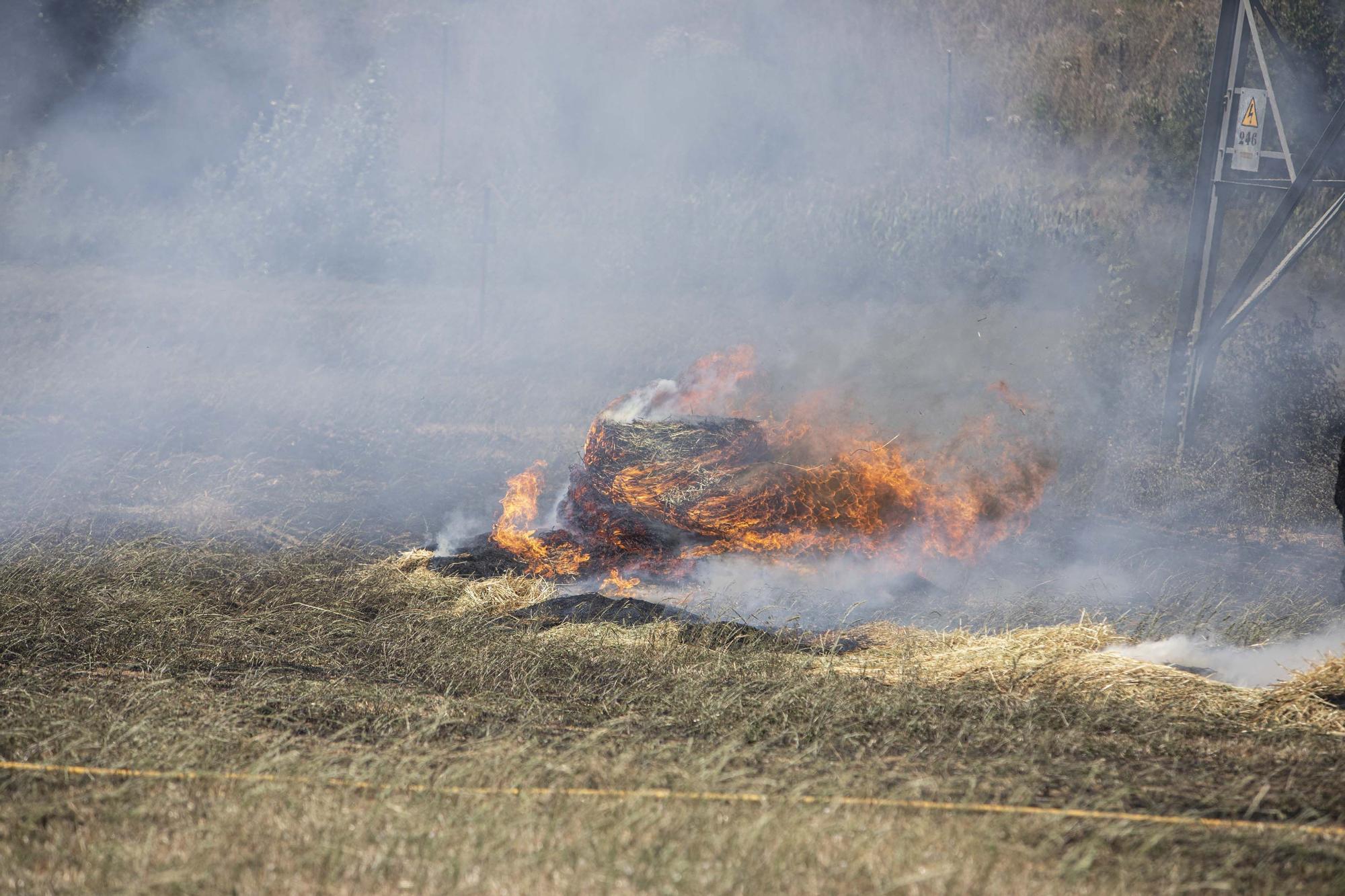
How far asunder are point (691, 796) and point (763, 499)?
3701 mm

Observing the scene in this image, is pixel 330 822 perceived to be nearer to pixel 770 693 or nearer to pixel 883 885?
pixel 883 885

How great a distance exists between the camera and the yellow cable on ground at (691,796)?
3.31 m

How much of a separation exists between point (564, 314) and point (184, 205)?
22.5 ft

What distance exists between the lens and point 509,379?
1357cm

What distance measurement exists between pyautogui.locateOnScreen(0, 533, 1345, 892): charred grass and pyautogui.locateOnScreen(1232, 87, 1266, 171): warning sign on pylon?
18.6 feet

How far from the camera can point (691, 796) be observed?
11.5 ft

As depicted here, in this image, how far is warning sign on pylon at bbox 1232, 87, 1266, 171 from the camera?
8320mm

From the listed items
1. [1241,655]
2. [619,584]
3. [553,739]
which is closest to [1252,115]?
[1241,655]

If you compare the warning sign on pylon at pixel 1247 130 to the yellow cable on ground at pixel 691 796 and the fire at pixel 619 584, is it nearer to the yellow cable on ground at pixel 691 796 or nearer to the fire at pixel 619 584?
the fire at pixel 619 584

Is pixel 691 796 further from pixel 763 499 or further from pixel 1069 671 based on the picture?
pixel 763 499

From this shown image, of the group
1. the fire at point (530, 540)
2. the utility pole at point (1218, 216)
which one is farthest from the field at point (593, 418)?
the utility pole at point (1218, 216)

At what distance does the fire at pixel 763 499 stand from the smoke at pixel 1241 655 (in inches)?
81.8

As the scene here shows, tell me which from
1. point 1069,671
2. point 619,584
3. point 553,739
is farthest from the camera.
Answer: point 619,584

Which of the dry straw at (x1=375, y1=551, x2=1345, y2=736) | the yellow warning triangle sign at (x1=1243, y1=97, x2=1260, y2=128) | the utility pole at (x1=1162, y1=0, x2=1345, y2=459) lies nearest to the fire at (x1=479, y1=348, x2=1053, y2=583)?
the dry straw at (x1=375, y1=551, x2=1345, y2=736)
